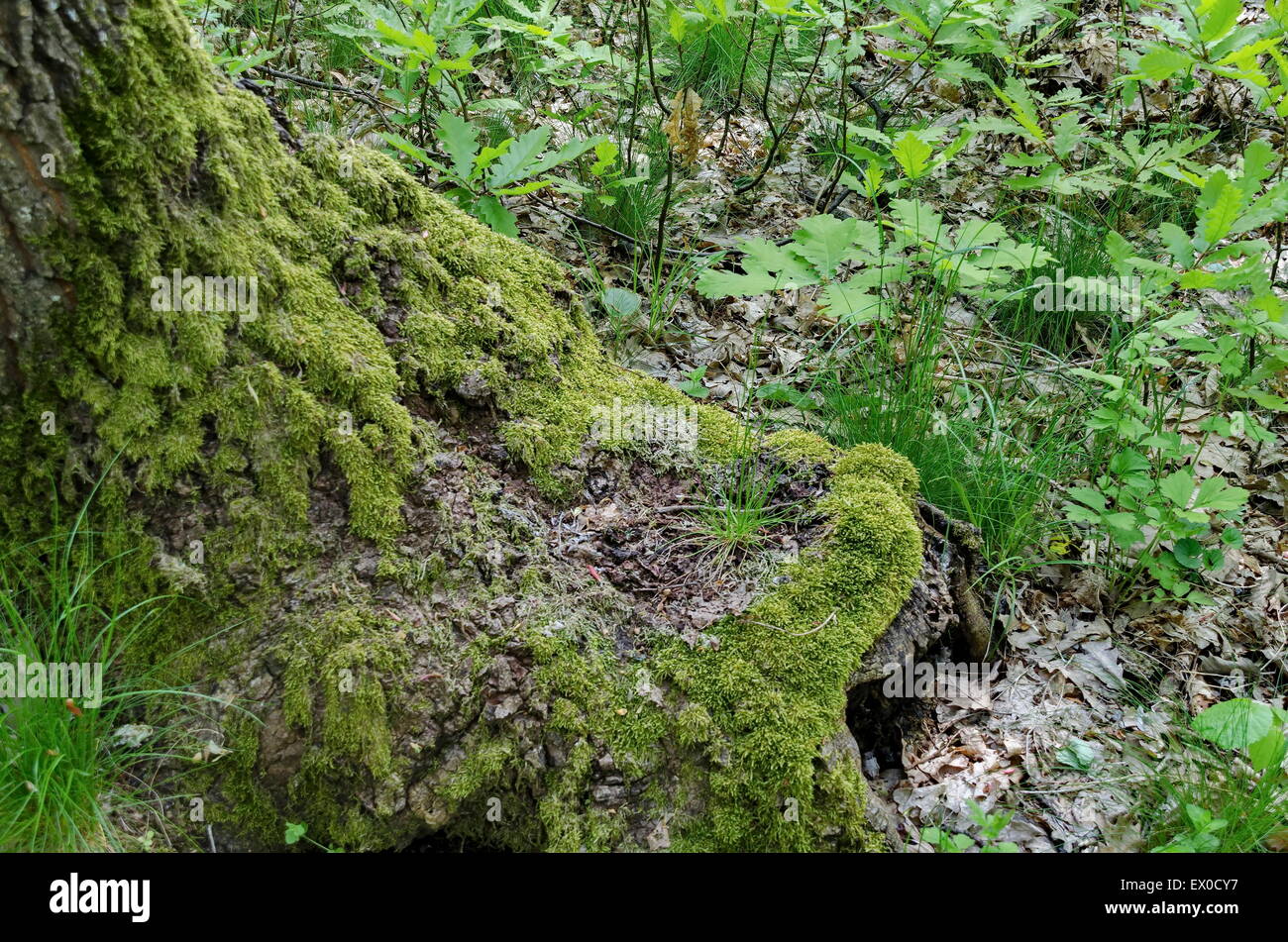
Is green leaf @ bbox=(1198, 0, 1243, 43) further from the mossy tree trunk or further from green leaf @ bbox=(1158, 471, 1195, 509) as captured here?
the mossy tree trunk

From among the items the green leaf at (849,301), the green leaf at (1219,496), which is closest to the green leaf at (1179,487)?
the green leaf at (1219,496)

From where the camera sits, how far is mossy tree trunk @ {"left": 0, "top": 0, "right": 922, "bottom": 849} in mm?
1828

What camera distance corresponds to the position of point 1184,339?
296cm

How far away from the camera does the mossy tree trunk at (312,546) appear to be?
6.00 ft

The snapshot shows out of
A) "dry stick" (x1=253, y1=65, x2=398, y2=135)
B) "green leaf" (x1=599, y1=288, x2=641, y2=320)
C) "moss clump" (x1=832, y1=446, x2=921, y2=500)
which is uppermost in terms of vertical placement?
"dry stick" (x1=253, y1=65, x2=398, y2=135)

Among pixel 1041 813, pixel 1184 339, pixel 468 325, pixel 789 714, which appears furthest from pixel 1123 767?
pixel 468 325

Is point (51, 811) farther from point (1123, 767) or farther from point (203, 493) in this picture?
point (1123, 767)

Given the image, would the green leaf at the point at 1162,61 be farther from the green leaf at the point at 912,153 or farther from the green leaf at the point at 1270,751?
the green leaf at the point at 1270,751

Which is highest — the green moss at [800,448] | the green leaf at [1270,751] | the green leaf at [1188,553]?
the green moss at [800,448]

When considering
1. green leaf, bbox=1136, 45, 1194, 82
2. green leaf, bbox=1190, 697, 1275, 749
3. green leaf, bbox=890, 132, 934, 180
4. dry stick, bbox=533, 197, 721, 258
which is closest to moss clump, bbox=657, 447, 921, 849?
green leaf, bbox=1190, 697, 1275, 749

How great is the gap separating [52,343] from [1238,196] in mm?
3262

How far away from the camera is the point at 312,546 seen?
2.04 meters

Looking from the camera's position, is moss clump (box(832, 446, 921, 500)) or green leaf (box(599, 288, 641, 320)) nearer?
moss clump (box(832, 446, 921, 500))

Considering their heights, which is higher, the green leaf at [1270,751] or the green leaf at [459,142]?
the green leaf at [459,142]
